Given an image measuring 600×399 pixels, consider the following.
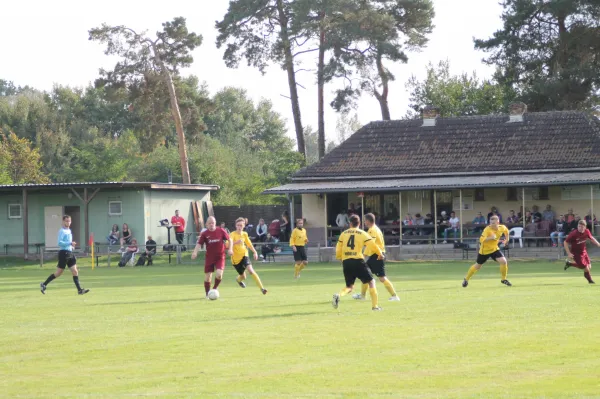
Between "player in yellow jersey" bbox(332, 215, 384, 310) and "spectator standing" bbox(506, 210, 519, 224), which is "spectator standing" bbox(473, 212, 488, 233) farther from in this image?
"player in yellow jersey" bbox(332, 215, 384, 310)

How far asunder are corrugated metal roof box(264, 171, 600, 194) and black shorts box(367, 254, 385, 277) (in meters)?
21.7

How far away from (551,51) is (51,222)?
2759 centimetres

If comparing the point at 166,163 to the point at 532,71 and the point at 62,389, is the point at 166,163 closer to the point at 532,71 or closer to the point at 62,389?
the point at 532,71

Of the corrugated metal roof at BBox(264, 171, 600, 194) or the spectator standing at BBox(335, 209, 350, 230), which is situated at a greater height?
the corrugated metal roof at BBox(264, 171, 600, 194)

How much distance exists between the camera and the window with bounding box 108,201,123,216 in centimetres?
4569

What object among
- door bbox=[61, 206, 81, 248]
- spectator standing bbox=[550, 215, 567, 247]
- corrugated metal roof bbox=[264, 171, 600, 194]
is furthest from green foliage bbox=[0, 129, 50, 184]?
spectator standing bbox=[550, 215, 567, 247]

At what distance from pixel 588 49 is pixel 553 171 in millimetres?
12210

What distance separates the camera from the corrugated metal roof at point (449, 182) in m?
39.6

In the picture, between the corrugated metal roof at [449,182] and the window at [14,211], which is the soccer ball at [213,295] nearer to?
the corrugated metal roof at [449,182]

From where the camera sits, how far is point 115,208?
151ft

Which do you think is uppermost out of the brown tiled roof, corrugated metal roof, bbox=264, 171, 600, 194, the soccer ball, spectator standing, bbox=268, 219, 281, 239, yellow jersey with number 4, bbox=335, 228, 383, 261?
the brown tiled roof

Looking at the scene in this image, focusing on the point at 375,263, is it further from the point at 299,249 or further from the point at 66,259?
the point at 299,249

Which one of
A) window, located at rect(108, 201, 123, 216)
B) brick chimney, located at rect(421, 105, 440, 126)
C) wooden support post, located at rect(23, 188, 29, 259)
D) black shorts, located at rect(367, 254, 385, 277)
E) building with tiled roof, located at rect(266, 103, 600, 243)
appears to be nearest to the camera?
black shorts, located at rect(367, 254, 385, 277)

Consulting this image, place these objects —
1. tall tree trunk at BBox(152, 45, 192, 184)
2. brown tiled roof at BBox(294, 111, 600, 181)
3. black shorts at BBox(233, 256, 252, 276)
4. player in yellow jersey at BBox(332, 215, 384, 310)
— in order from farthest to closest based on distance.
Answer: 1. tall tree trunk at BBox(152, 45, 192, 184)
2. brown tiled roof at BBox(294, 111, 600, 181)
3. black shorts at BBox(233, 256, 252, 276)
4. player in yellow jersey at BBox(332, 215, 384, 310)
